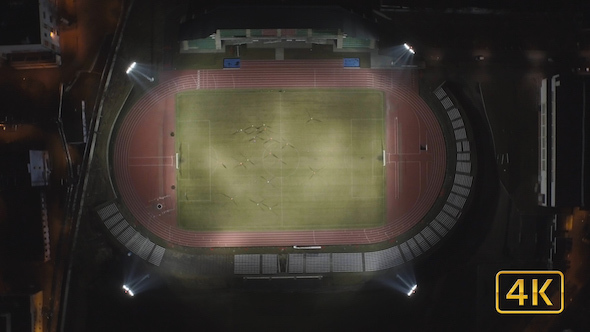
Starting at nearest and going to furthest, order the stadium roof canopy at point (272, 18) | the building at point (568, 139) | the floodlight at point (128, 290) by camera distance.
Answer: the stadium roof canopy at point (272, 18) → the building at point (568, 139) → the floodlight at point (128, 290)

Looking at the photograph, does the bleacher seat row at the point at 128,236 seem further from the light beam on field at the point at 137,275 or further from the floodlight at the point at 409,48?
the floodlight at the point at 409,48

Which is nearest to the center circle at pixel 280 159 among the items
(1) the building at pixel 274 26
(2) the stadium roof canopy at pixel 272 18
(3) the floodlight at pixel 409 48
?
(1) the building at pixel 274 26

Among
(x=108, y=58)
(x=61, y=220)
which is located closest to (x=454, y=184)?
(x=108, y=58)

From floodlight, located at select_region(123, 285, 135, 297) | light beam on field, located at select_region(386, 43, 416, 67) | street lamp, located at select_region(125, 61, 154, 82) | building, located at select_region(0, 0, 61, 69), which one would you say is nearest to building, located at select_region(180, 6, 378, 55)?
light beam on field, located at select_region(386, 43, 416, 67)

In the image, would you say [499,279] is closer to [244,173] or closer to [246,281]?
[246,281]

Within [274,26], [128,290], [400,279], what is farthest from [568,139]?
[128,290]

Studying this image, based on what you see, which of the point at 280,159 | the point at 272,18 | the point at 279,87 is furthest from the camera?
the point at 280,159

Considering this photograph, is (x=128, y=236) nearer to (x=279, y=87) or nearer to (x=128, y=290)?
(x=128, y=290)
